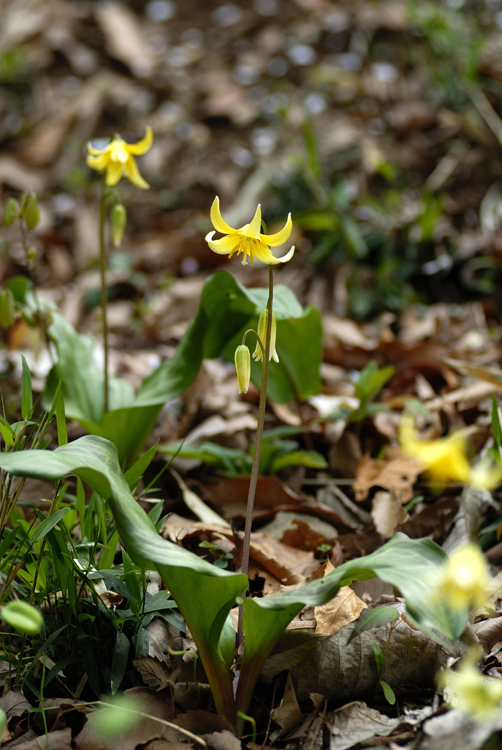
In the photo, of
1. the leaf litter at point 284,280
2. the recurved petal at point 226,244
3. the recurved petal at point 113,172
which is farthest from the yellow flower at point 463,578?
the recurved petal at point 113,172

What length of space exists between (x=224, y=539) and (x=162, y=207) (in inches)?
137

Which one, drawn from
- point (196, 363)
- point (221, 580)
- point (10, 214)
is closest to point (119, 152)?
point (10, 214)

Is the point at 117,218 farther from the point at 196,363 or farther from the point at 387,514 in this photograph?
the point at 387,514

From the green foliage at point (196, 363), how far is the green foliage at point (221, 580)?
0.76 m

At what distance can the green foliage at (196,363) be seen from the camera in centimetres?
184

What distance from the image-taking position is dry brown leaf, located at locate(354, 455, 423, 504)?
1.90 m

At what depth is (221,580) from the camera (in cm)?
105

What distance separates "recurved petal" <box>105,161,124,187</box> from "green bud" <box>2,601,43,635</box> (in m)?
1.44

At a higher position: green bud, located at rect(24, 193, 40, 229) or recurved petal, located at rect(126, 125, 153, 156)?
recurved petal, located at rect(126, 125, 153, 156)

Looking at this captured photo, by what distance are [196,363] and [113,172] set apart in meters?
0.70

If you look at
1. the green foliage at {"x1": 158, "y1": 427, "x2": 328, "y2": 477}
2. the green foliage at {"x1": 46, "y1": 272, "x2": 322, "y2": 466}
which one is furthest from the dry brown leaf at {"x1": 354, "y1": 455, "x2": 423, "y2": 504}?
the green foliage at {"x1": 46, "y1": 272, "x2": 322, "y2": 466}

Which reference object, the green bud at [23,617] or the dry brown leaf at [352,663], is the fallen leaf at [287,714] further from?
the green bud at [23,617]

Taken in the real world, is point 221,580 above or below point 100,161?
below

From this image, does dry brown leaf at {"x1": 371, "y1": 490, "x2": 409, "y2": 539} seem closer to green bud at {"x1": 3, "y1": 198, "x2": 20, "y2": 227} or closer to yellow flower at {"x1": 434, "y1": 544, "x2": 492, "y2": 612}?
yellow flower at {"x1": 434, "y1": 544, "x2": 492, "y2": 612}
